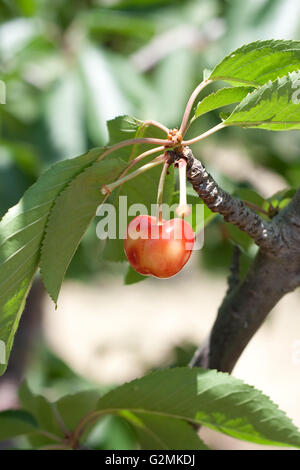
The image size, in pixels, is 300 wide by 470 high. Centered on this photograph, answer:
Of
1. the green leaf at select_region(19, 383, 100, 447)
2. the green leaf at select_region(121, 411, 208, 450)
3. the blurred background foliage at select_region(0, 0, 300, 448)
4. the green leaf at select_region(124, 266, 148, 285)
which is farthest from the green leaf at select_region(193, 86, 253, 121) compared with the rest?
the blurred background foliage at select_region(0, 0, 300, 448)

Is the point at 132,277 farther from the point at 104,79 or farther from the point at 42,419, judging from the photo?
the point at 104,79

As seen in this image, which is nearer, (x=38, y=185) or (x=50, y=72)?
(x=38, y=185)

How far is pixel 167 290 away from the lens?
17.0ft

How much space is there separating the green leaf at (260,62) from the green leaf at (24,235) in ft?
0.45

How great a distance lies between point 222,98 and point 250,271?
0.65ft

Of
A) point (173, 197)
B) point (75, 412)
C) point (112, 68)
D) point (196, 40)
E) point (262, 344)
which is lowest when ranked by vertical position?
point (262, 344)

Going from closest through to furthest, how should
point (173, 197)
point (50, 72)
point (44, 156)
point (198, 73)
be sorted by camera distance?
point (173, 197), point (44, 156), point (50, 72), point (198, 73)

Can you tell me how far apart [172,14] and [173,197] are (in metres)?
1.19

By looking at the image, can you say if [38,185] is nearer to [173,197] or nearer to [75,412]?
[173,197]

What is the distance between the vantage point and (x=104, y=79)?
1.58 m

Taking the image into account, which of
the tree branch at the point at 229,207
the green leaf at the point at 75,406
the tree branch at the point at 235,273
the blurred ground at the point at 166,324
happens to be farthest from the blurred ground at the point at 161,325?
the tree branch at the point at 229,207

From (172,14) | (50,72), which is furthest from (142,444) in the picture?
(172,14)

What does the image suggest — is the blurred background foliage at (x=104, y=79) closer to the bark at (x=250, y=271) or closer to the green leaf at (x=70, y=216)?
the bark at (x=250, y=271)

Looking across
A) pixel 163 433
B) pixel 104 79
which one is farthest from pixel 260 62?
pixel 104 79
